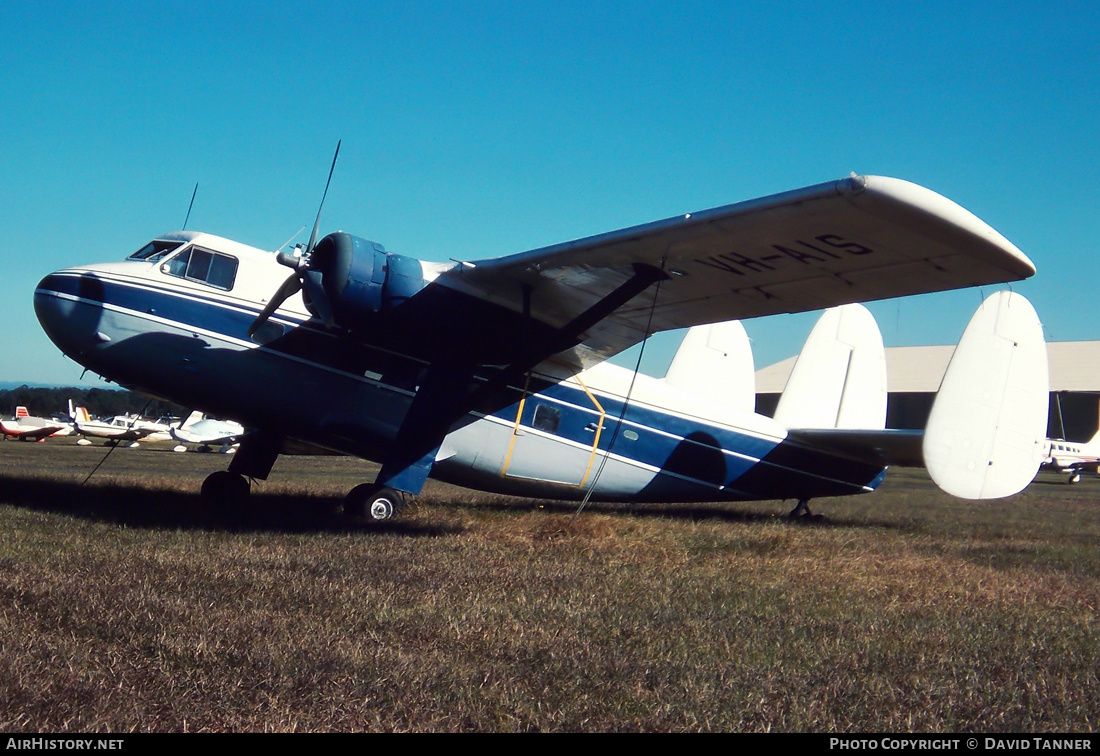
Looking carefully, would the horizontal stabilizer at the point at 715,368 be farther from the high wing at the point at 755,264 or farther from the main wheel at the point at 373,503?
the main wheel at the point at 373,503

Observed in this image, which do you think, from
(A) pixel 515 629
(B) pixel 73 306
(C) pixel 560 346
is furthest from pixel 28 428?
(A) pixel 515 629

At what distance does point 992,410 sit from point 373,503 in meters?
8.31

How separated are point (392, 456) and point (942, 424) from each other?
24.1 feet

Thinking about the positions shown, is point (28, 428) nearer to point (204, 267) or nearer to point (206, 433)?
point (206, 433)

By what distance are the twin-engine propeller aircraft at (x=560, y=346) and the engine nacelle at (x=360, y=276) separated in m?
0.02

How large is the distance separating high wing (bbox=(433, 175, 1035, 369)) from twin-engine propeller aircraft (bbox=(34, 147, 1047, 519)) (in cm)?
2

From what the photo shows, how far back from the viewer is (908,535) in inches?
472

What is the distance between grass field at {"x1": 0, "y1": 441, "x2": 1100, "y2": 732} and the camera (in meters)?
3.76

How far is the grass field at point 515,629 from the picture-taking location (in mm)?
3756

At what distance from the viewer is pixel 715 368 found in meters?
14.2

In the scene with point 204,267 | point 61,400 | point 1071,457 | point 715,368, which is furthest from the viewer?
point 61,400

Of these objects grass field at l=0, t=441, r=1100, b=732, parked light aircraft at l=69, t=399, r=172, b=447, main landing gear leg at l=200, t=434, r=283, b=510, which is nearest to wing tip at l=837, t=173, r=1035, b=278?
grass field at l=0, t=441, r=1100, b=732

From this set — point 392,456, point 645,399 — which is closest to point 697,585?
point 392,456

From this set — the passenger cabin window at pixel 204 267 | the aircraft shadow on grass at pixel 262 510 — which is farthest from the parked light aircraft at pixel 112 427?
the passenger cabin window at pixel 204 267
